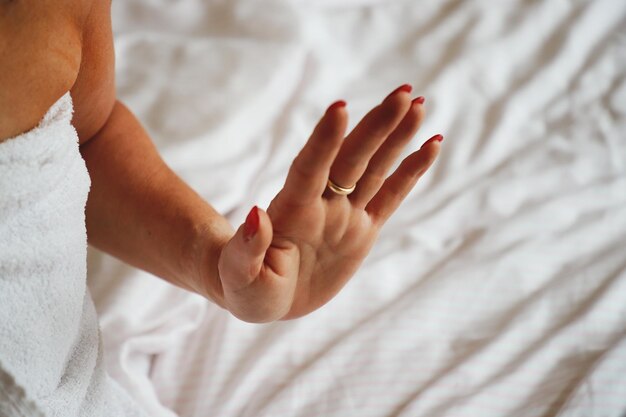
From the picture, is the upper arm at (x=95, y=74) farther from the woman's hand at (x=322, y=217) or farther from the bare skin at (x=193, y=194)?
the woman's hand at (x=322, y=217)

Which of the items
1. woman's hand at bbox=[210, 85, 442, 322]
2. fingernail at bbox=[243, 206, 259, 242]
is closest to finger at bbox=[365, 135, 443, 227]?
woman's hand at bbox=[210, 85, 442, 322]

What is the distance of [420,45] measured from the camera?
933 mm

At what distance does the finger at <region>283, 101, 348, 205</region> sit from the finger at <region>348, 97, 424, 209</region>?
0.05 metres

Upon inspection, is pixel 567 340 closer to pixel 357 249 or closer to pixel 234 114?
pixel 357 249

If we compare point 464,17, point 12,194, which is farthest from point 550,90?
point 12,194

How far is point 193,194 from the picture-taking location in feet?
2.04

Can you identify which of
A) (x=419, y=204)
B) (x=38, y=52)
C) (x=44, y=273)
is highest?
(x=419, y=204)

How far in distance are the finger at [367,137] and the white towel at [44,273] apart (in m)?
0.18

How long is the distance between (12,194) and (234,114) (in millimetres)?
436

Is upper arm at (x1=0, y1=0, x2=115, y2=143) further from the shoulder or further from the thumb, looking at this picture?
the thumb

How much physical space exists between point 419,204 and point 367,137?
1.16 ft

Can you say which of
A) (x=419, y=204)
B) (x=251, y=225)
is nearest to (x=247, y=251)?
(x=251, y=225)

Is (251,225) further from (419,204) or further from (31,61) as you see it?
(419,204)

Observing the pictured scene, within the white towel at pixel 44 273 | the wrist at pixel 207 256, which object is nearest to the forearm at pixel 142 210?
the wrist at pixel 207 256
